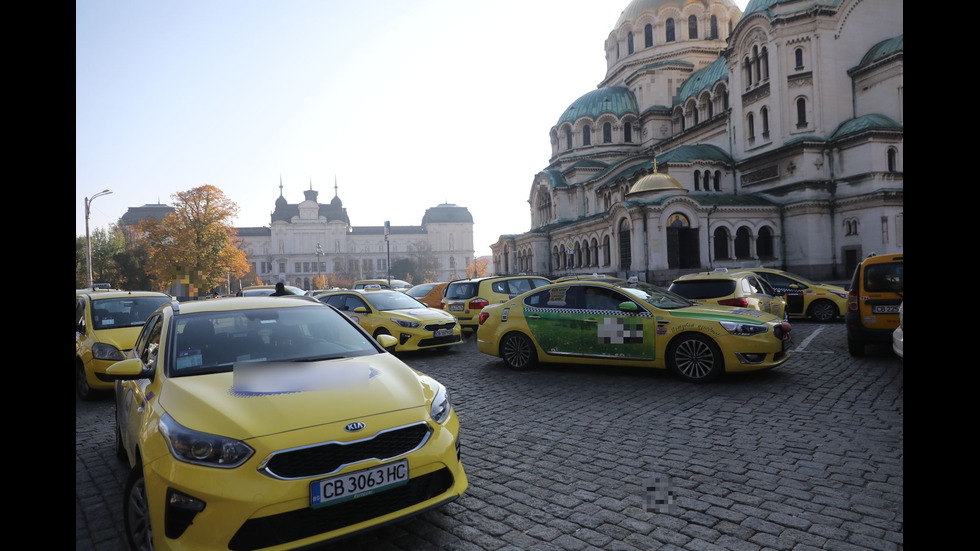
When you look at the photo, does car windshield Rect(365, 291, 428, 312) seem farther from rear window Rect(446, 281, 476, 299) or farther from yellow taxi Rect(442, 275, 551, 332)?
rear window Rect(446, 281, 476, 299)

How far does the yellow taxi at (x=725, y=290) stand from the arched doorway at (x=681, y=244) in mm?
22287

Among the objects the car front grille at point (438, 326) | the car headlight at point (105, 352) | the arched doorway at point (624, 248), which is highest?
the arched doorway at point (624, 248)

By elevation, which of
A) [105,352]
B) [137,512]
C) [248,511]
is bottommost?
[137,512]

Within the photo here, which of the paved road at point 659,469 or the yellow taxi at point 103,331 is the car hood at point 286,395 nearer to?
the paved road at point 659,469

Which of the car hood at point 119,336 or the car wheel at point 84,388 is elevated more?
the car hood at point 119,336

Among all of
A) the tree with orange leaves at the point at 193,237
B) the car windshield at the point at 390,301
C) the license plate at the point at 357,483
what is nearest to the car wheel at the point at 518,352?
the car windshield at the point at 390,301

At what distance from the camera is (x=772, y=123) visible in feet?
115

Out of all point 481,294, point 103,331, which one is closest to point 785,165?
point 481,294

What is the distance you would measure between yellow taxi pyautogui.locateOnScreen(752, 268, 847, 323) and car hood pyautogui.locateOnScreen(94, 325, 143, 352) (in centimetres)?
1423

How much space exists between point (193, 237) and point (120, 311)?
154 ft

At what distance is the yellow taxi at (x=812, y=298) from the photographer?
49.6 ft

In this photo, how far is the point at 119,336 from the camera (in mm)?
8109

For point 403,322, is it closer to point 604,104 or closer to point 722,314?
point 722,314
